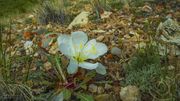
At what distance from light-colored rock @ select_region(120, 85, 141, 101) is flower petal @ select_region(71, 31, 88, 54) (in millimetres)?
317

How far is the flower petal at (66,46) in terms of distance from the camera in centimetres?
254

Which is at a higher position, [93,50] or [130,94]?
[93,50]

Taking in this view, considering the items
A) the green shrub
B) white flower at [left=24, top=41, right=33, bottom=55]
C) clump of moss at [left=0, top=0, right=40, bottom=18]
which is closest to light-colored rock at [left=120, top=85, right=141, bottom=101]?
white flower at [left=24, top=41, right=33, bottom=55]

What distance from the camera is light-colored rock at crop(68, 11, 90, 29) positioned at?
3527 millimetres

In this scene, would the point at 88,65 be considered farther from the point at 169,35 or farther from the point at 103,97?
the point at 169,35

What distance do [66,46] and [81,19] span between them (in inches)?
40.2

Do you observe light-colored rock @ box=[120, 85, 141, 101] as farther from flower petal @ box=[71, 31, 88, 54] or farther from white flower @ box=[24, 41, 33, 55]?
white flower @ box=[24, 41, 33, 55]

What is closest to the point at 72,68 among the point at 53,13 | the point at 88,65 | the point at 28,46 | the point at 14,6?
the point at 88,65

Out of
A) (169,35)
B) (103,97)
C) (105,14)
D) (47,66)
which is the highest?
(105,14)

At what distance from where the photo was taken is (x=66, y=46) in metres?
2.55

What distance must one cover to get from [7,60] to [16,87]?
10.1 inches

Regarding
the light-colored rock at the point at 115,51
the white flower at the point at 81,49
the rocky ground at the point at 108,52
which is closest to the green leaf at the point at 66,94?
the rocky ground at the point at 108,52

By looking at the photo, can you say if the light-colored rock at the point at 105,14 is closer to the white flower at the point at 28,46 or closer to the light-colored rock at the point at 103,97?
the white flower at the point at 28,46

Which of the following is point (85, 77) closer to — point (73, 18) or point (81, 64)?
point (81, 64)
